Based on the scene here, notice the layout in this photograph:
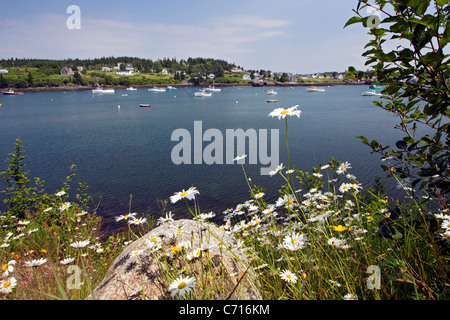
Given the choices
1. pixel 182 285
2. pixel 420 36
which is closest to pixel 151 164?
pixel 182 285

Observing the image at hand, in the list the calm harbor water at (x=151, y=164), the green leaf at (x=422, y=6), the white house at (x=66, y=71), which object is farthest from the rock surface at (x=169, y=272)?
the white house at (x=66, y=71)

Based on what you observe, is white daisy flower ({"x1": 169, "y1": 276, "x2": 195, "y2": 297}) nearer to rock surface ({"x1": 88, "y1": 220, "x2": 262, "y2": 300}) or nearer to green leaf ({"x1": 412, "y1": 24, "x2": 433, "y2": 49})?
rock surface ({"x1": 88, "y1": 220, "x2": 262, "y2": 300})

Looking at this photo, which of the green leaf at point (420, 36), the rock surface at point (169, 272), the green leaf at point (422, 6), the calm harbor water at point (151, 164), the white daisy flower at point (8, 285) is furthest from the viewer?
Result: the calm harbor water at point (151, 164)

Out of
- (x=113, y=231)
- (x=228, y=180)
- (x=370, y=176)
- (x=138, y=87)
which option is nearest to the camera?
(x=113, y=231)

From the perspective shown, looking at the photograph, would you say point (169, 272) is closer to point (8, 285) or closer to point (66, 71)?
point (8, 285)

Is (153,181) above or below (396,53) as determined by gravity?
below

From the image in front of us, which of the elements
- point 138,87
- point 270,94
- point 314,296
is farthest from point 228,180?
point 138,87

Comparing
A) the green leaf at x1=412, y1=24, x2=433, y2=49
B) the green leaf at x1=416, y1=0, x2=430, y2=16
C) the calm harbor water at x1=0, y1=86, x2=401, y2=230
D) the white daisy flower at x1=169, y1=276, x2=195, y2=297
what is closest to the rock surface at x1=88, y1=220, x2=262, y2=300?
the white daisy flower at x1=169, y1=276, x2=195, y2=297

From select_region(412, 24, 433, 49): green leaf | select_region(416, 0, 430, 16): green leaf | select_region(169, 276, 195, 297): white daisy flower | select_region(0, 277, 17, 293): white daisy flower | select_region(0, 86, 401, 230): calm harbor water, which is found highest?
select_region(416, 0, 430, 16): green leaf

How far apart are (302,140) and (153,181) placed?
14.7 metres

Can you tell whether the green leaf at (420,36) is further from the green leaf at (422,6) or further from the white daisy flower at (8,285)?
the white daisy flower at (8,285)

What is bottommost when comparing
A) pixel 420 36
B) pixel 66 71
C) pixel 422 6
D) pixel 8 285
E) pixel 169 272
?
pixel 8 285
